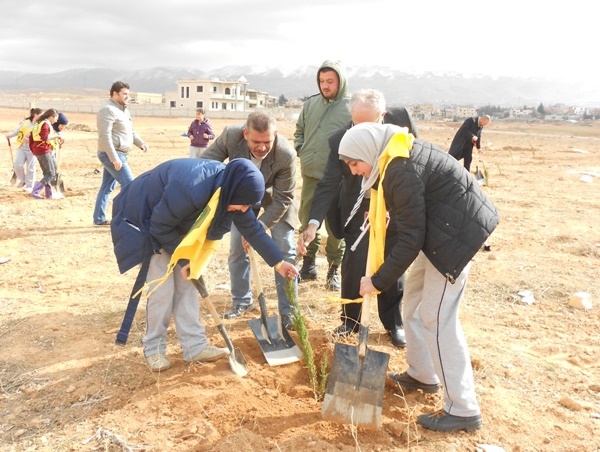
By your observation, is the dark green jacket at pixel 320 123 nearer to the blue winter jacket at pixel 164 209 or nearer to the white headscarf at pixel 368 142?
the blue winter jacket at pixel 164 209

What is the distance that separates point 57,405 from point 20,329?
1349 millimetres

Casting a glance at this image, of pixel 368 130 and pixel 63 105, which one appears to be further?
pixel 63 105

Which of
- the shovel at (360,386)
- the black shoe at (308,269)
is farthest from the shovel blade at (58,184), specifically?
the shovel at (360,386)

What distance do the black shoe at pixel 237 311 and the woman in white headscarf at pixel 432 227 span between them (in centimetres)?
192

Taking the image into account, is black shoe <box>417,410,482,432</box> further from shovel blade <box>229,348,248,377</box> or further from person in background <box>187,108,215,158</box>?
person in background <box>187,108,215,158</box>

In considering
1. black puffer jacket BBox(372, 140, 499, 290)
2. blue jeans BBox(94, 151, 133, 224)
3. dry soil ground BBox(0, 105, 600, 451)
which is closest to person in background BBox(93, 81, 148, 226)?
blue jeans BBox(94, 151, 133, 224)

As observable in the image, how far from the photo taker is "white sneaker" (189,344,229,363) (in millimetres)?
3793

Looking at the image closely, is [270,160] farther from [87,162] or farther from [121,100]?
[87,162]

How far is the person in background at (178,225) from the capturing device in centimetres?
326

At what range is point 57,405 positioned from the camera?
11.2 feet

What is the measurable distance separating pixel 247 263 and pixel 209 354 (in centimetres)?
109

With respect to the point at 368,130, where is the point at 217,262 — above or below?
below

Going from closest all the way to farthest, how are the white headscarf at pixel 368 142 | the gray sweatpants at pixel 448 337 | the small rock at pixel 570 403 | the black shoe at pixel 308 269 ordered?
the white headscarf at pixel 368 142 → the gray sweatpants at pixel 448 337 → the small rock at pixel 570 403 → the black shoe at pixel 308 269

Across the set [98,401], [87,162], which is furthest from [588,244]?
[87,162]
